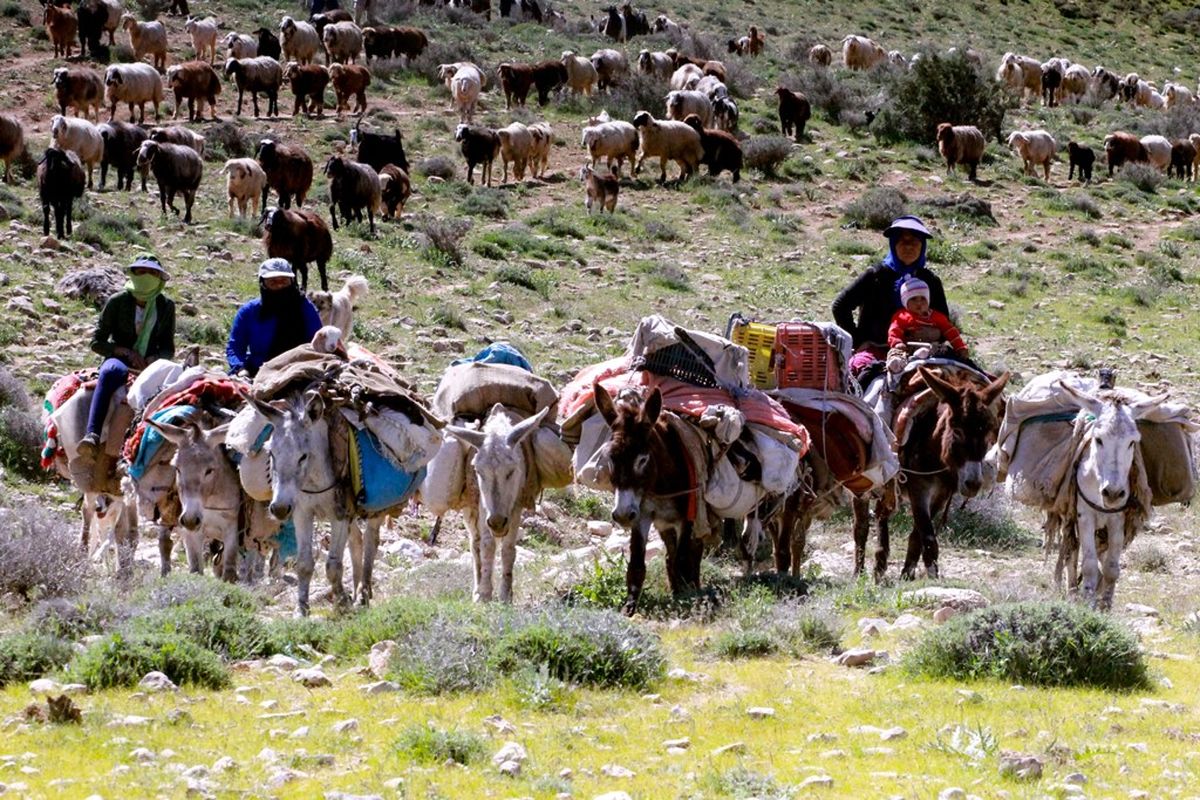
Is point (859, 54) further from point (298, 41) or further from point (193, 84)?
point (193, 84)

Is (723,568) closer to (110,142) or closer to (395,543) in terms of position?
(395,543)

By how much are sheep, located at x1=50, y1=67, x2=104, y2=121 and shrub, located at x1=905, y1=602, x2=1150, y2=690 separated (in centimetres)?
3025

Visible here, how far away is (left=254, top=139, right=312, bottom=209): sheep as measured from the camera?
28328 mm

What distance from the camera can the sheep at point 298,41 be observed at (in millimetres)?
42719

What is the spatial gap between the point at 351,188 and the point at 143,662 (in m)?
20.5

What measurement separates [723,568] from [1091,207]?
25.0m

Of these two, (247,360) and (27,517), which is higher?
(247,360)

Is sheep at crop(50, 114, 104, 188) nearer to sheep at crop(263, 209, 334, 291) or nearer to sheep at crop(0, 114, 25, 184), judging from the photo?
sheep at crop(0, 114, 25, 184)

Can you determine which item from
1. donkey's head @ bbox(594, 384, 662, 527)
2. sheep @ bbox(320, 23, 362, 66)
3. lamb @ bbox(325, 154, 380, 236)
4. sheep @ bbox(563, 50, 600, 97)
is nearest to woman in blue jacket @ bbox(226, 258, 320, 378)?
donkey's head @ bbox(594, 384, 662, 527)

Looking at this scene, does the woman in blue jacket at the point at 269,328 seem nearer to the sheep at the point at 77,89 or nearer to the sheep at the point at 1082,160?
the sheep at the point at 77,89

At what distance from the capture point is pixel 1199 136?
45.0 m

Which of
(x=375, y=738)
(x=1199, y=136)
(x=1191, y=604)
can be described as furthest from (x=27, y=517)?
(x=1199, y=136)

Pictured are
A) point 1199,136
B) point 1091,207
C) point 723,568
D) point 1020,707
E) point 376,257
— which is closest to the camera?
point 1020,707

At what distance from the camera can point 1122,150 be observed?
139 feet
